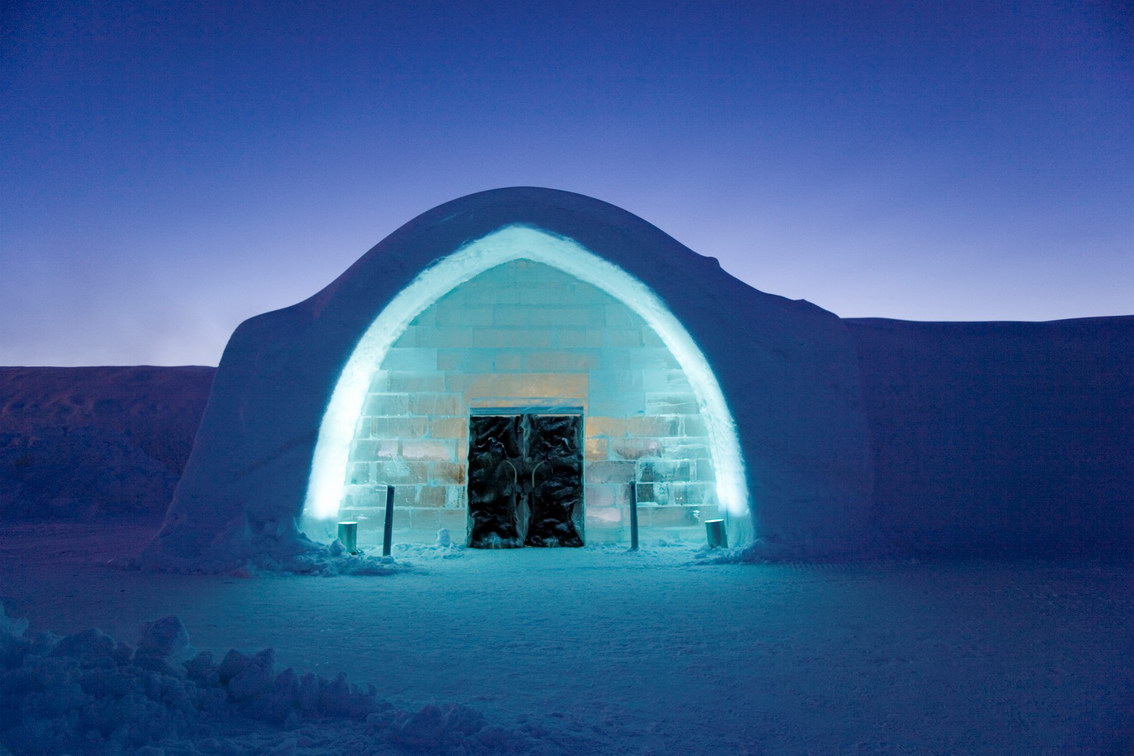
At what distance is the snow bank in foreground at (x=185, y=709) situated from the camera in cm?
191

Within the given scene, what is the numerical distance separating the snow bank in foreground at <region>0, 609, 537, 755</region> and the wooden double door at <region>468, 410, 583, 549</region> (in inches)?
196

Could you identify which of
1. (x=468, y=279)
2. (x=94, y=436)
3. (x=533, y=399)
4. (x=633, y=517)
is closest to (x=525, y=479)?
(x=533, y=399)

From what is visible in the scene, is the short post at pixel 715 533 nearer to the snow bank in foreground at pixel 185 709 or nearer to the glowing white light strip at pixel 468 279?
the glowing white light strip at pixel 468 279

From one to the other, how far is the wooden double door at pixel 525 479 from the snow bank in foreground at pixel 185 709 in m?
4.97

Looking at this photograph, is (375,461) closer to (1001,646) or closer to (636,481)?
(636,481)

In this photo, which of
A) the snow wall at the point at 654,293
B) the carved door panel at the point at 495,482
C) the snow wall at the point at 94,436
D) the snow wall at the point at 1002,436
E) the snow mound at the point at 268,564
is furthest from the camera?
the snow wall at the point at 94,436

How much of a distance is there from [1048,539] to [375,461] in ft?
24.0

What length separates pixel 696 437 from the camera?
25.7 ft

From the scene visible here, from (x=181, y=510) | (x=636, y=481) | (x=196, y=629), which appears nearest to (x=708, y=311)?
(x=636, y=481)

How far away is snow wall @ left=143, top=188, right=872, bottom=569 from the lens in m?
6.08

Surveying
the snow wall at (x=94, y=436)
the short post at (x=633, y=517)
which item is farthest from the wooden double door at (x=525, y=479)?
the snow wall at (x=94, y=436)

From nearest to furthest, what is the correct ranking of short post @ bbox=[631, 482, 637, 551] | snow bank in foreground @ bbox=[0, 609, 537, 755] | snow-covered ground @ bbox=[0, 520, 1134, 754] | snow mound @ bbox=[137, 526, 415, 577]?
snow bank in foreground @ bbox=[0, 609, 537, 755], snow-covered ground @ bbox=[0, 520, 1134, 754], snow mound @ bbox=[137, 526, 415, 577], short post @ bbox=[631, 482, 637, 551]

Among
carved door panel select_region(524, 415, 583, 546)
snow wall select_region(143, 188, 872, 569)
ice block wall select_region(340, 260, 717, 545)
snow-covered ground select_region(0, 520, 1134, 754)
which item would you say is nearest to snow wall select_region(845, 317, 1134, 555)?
snow wall select_region(143, 188, 872, 569)

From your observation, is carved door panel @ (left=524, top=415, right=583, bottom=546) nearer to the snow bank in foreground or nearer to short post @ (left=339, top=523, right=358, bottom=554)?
short post @ (left=339, top=523, right=358, bottom=554)
